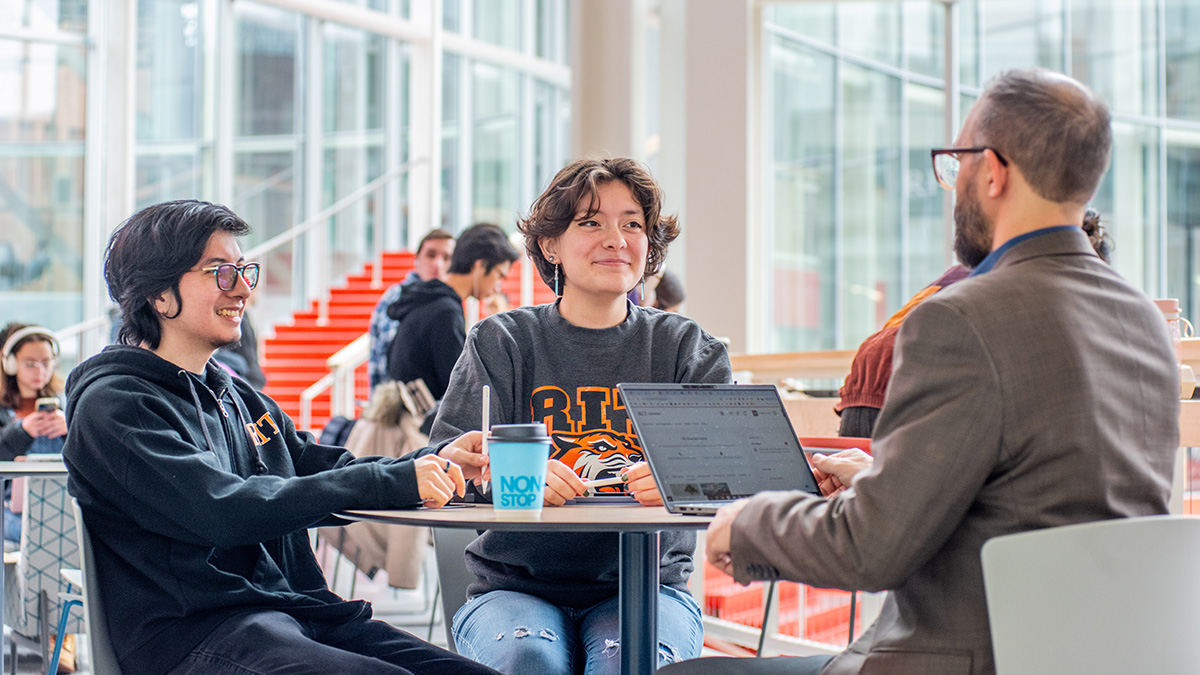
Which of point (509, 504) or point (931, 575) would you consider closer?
point (931, 575)

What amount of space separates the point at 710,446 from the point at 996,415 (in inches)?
18.0

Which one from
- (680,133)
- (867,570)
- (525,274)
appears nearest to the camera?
(867,570)

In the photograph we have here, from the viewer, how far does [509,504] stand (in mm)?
1577

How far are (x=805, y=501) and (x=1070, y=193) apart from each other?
0.44m

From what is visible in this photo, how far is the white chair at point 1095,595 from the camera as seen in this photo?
1.09 metres

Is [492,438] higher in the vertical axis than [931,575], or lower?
higher

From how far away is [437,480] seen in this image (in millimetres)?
1659

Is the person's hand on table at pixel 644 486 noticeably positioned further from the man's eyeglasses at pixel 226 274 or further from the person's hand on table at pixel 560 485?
the man's eyeglasses at pixel 226 274

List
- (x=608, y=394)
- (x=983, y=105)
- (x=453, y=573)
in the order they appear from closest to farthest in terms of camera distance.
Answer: (x=983, y=105) → (x=608, y=394) → (x=453, y=573)

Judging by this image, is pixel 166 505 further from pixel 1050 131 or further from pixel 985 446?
pixel 1050 131

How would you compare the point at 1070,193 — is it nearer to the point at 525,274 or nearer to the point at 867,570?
the point at 867,570

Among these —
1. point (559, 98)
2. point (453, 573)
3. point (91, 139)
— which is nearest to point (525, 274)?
point (91, 139)

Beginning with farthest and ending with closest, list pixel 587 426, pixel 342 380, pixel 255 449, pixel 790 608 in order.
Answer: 1. pixel 342 380
2. pixel 790 608
3. pixel 587 426
4. pixel 255 449

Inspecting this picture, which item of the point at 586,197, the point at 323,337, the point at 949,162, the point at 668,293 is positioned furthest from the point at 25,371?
the point at 323,337
